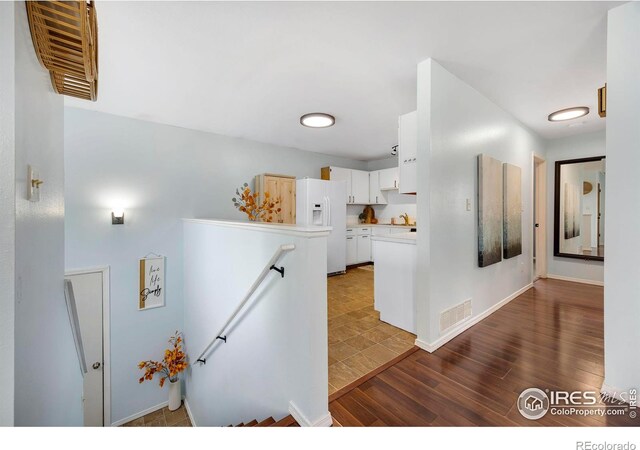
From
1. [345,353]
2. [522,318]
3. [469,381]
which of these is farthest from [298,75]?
[522,318]

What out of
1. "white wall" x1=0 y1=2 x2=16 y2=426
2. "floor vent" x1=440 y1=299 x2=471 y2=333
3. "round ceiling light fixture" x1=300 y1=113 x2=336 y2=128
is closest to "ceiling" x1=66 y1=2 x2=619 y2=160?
"round ceiling light fixture" x1=300 y1=113 x2=336 y2=128

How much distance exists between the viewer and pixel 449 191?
235 cm

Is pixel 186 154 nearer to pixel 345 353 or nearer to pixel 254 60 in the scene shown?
pixel 254 60

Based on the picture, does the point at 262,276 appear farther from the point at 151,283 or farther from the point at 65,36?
the point at 151,283

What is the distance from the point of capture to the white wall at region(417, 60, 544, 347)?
216 cm

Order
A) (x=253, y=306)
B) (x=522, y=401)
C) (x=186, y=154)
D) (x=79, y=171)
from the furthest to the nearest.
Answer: (x=186, y=154)
(x=79, y=171)
(x=253, y=306)
(x=522, y=401)

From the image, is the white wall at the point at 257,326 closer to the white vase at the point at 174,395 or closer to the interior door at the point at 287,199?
the white vase at the point at 174,395

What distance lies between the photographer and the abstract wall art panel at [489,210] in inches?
105

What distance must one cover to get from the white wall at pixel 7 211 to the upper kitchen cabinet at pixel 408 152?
2495mm

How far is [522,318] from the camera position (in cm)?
282

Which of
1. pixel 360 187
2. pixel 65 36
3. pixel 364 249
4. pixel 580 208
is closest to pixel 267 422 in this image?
pixel 65 36

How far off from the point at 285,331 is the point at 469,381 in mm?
1365

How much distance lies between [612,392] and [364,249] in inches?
182
